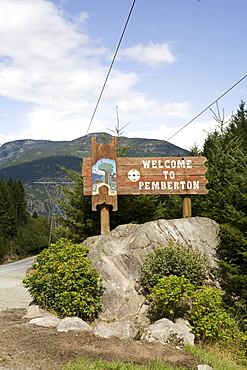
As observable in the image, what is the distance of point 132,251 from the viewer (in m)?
11.6

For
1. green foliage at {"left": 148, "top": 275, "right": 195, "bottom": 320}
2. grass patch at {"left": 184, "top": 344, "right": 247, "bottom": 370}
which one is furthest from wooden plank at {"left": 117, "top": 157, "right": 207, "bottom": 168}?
grass patch at {"left": 184, "top": 344, "right": 247, "bottom": 370}

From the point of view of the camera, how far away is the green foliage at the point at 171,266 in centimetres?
1051

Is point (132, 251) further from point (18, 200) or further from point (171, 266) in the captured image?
point (18, 200)

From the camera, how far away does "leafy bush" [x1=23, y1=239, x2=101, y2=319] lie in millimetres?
9117

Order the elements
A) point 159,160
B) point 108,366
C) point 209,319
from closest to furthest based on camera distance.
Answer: point 108,366 → point 209,319 → point 159,160

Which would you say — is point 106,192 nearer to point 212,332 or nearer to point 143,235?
point 143,235

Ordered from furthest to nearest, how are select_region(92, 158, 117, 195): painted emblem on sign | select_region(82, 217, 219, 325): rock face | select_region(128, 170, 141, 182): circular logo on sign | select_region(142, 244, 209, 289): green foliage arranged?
1. select_region(128, 170, 141, 182): circular logo on sign
2. select_region(92, 158, 117, 195): painted emblem on sign
3. select_region(142, 244, 209, 289): green foliage
4. select_region(82, 217, 219, 325): rock face

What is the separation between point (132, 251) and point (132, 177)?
3517mm

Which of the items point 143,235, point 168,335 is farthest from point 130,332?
point 143,235

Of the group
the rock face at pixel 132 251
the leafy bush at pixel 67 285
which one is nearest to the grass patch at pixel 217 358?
the rock face at pixel 132 251

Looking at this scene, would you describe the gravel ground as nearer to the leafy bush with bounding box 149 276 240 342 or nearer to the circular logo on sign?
the leafy bush with bounding box 149 276 240 342

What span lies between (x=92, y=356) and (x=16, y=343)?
1760mm

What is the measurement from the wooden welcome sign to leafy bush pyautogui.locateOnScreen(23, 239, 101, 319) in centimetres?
389

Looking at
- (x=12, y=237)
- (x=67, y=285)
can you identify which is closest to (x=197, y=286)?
(x=67, y=285)
